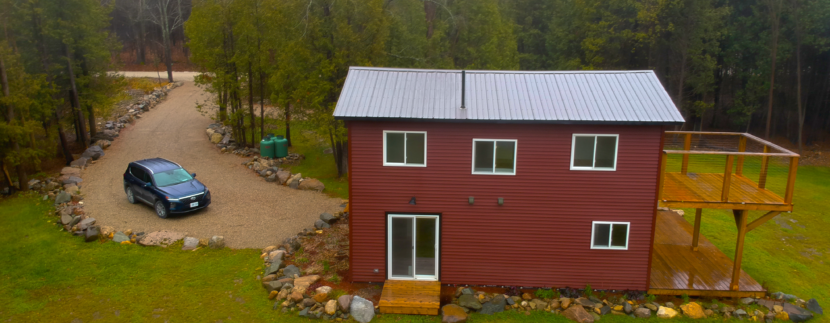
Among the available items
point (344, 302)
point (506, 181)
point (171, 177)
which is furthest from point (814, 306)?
point (171, 177)

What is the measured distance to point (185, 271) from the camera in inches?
553

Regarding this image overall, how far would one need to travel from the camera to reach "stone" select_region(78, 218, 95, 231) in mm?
16391

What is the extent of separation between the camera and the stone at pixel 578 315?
11742mm

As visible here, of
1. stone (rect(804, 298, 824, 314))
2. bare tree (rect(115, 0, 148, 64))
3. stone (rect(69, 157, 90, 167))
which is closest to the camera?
stone (rect(804, 298, 824, 314))

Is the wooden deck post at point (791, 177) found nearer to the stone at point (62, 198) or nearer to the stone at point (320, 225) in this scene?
the stone at point (320, 225)

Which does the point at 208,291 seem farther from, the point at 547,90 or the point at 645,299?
the point at 645,299

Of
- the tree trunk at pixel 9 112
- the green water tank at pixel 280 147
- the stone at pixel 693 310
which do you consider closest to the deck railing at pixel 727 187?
the stone at pixel 693 310

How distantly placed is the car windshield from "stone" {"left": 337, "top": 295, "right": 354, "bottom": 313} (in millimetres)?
9865

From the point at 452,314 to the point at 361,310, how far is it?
2149 mm

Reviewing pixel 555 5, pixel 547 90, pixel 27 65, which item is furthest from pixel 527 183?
pixel 555 5

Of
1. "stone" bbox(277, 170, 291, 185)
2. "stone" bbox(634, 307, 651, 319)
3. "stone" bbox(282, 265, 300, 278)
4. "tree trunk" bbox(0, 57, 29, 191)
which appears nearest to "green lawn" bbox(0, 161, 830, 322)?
"stone" bbox(634, 307, 651, 319)

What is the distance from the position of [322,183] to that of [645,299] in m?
14.2

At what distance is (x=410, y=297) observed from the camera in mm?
12359

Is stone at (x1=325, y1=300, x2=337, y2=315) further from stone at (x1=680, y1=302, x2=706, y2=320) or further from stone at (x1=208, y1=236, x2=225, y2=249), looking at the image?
stone at (x1=680, y1=302, x2=706, y2=320)
